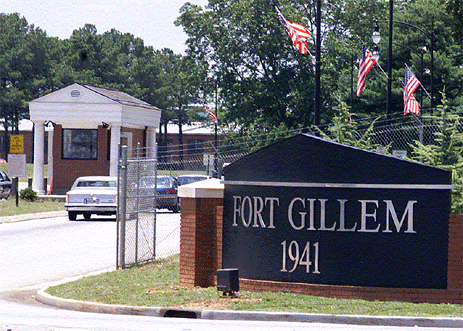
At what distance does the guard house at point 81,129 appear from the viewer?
43250 millimetres

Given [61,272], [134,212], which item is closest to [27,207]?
[61,272]

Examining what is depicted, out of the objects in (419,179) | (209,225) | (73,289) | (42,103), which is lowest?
(73,289)

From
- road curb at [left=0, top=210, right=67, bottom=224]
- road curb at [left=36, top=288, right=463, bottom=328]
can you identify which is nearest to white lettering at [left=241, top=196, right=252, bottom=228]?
road curb at [left=36, top=288, right=463, bottom=328]

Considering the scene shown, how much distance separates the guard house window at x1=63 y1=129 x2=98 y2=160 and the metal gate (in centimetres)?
2760

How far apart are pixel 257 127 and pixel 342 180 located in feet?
181

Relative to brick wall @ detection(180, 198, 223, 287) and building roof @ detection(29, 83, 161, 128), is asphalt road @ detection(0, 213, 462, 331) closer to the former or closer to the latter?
brick wall @ detection(180, 198, 223, 287)

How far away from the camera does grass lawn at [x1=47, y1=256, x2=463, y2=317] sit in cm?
1145

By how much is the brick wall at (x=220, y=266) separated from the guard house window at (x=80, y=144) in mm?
31517

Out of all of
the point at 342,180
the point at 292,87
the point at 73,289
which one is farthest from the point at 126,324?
the point at 292,87

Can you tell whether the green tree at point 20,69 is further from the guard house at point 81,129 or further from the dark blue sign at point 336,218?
the dark blue sign at point 336,218

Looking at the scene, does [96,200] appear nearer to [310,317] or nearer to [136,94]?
[310,317]

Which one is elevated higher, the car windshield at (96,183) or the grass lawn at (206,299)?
A: the car windshield at (96,183)

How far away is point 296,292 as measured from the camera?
12922 mm

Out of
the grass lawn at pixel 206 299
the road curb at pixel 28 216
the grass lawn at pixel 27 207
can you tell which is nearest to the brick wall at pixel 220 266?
the grass lawn at pixel 206 299
